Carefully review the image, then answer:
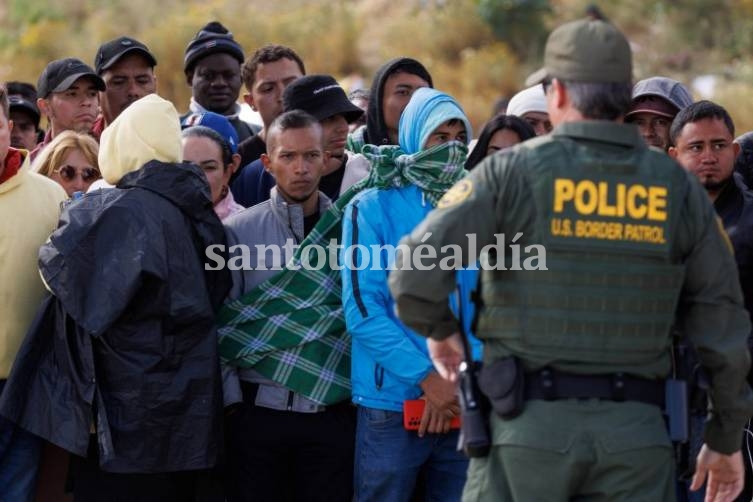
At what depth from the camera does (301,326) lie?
17.9 feet

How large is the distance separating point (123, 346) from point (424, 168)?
1408 millimetres

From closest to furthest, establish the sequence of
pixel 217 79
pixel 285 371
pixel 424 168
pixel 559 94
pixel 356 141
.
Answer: pixel 559 94 → pixel 424 168 → pixel 285 371 → pixel 356 141 → pixel 217 79

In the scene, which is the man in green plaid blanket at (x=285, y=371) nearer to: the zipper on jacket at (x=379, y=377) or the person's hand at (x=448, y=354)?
the zipper on jacket at (x=379, y=377)

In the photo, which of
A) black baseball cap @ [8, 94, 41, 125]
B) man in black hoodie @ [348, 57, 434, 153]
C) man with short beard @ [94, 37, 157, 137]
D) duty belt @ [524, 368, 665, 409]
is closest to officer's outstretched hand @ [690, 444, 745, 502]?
duty belt @ [524, 368, 665, 409]

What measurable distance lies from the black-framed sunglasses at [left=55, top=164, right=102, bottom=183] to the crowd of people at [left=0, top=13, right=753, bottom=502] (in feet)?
0.08

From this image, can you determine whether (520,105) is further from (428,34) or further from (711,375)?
(428,34)

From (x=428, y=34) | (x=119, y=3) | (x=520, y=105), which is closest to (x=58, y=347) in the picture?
(x=520, y=105)

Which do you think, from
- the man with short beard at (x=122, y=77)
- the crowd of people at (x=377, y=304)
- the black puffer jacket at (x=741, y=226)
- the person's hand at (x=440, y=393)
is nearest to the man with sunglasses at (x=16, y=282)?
the crowd of people at (x=377, y=304)

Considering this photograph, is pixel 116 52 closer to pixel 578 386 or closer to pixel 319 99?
pixel 319 99

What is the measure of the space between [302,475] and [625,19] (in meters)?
19.5

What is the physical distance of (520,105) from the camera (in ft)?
23.1

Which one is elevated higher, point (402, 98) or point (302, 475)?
point (402, 98)

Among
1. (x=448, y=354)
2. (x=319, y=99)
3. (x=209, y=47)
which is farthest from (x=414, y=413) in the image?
(x=209, y=47)

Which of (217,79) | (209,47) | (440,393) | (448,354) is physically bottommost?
(440,393)
